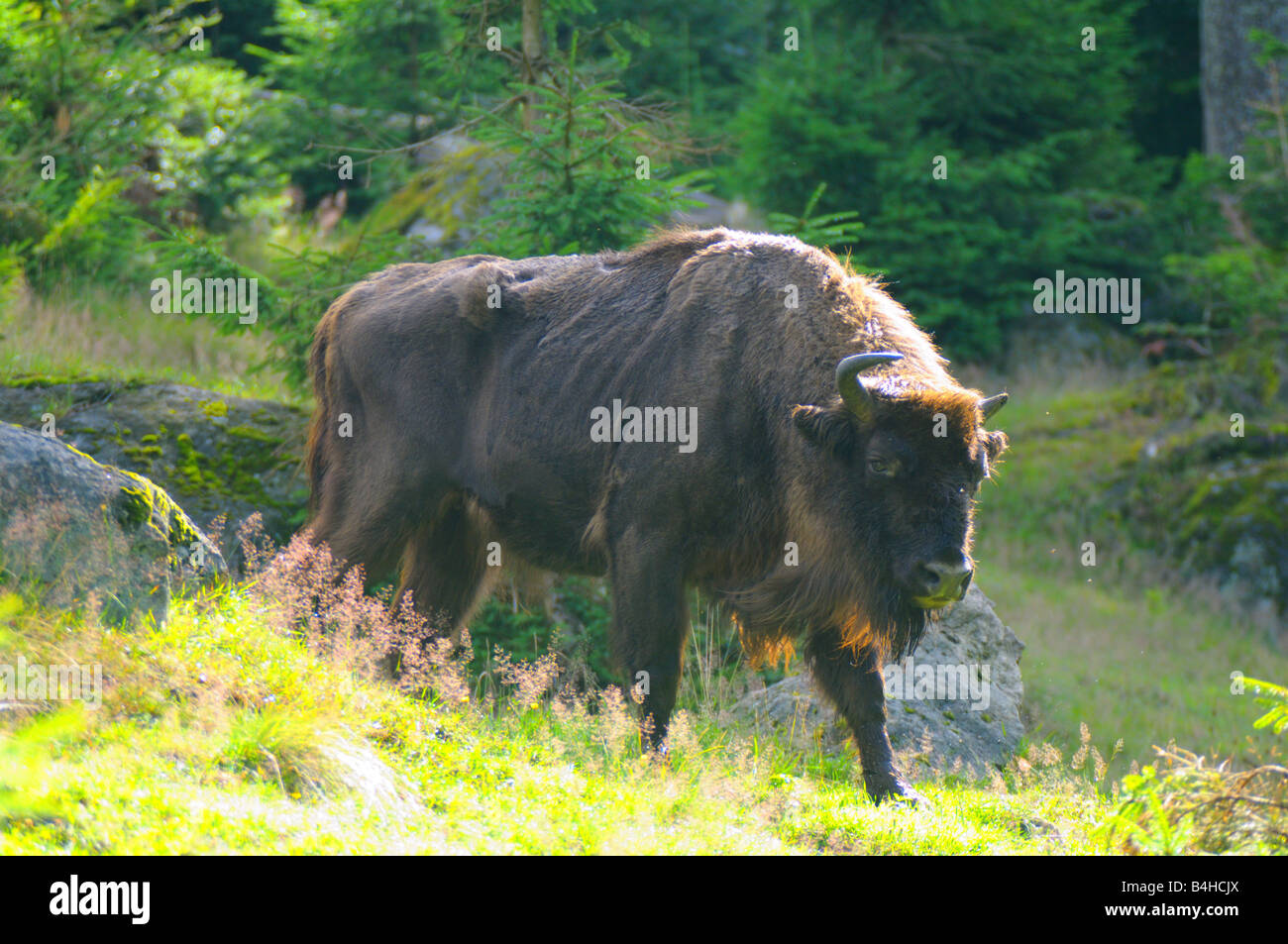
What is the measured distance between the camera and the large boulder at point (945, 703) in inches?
299

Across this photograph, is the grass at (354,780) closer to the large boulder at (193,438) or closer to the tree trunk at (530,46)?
the large boulder at (193,438)

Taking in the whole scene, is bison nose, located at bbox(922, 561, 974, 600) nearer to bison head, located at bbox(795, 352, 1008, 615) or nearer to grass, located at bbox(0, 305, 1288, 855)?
bison head, located at bbox(795, 352, 1008, 615)

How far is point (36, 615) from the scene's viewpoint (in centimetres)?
521

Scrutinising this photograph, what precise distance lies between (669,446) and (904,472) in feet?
4.48

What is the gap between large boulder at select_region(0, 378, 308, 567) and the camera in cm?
891

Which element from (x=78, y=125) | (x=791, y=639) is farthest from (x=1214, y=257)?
(x=78, y=125)

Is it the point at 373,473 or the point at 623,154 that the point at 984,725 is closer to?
the point at 373,473

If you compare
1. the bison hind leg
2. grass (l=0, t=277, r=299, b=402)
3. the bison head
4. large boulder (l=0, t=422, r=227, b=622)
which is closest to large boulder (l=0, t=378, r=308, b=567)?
grass (l=0, t=277, r=299, b=402)

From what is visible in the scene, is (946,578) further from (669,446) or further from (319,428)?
(319,428)

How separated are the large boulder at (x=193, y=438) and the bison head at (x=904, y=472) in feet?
15.2

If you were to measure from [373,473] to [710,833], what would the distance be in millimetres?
3673

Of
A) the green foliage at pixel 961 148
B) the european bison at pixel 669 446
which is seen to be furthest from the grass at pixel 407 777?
the green foliage at pixel 961 148

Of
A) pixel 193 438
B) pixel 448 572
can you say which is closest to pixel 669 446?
pixel 448 572

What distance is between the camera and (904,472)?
19.4 ft
